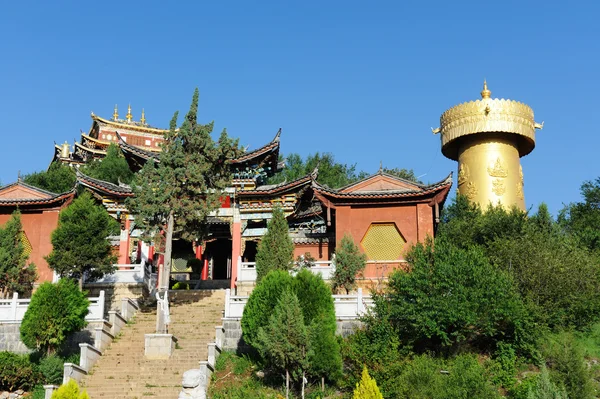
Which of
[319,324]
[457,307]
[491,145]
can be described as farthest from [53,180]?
[457,307]

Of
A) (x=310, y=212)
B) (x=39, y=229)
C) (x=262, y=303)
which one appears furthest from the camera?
(x=310, y=212)

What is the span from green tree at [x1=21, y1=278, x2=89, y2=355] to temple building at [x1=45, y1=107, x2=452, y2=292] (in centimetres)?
535

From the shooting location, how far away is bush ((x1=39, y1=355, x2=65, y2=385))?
51.2 feet

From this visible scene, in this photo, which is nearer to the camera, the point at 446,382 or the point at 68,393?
the point at 68,393

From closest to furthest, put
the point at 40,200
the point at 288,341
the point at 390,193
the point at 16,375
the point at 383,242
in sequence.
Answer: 1. the point at 288,341
2. the point at 16,375
3. the point at 390,193
4. the point at 383,242
5. the point at 40,200

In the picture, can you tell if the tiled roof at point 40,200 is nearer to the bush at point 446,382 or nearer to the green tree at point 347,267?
the green tree at point 347,267

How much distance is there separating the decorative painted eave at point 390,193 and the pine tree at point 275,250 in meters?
3.04

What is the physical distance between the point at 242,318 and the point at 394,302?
358 cm

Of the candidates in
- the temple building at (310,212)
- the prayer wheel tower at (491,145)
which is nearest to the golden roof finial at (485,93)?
the prayer wheel tower at (491,145)

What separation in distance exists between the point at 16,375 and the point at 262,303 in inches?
221

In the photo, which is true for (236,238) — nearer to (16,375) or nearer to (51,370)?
(51,370)

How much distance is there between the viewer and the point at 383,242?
76.6 feet

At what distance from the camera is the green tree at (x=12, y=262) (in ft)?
62.5

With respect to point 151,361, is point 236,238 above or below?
above
